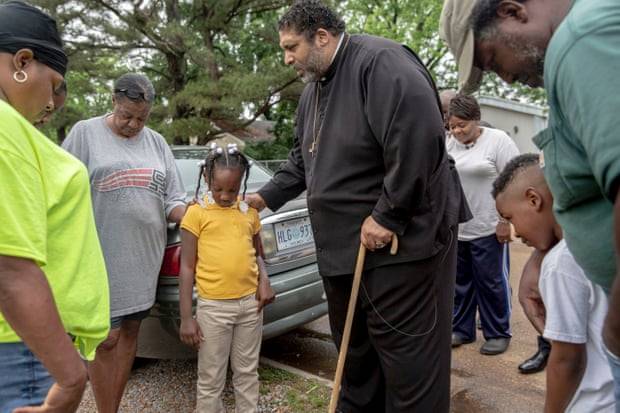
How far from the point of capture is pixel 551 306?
62.4 inches

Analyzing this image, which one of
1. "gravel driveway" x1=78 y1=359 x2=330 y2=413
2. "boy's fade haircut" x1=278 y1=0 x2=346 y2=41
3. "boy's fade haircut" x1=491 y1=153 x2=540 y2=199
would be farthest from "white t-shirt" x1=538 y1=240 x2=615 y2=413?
"gravel driveway" x1=78 y1=359 x2=330 y2=413

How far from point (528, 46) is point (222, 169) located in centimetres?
183

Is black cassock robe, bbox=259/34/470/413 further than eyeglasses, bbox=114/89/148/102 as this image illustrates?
No

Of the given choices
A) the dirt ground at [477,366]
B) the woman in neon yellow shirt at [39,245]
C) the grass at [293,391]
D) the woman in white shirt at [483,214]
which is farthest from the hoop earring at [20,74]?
the woman in white shirt at [483,214]

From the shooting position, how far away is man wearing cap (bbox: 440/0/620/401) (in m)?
0.92

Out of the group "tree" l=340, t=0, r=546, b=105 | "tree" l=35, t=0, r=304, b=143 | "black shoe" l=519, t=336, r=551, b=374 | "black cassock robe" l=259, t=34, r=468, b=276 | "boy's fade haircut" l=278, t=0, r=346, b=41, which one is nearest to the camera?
"black cassock robe" l=259, t=34, r=468, b=276

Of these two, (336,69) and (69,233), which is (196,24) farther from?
(69,233)

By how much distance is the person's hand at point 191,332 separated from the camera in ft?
9.03

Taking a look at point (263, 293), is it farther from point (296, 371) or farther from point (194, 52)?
point (194, 52)

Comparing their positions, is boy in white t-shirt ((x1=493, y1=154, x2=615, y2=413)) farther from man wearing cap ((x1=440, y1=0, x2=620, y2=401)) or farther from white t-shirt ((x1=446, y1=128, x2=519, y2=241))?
white t-shirt ((x1=446, y1=128, x2=519, y2=241))

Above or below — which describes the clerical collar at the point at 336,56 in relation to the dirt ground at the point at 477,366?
above

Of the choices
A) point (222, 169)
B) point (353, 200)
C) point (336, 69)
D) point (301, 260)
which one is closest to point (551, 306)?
point (353, 200)

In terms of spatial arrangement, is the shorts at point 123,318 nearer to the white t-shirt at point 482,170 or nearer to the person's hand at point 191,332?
the person's hand at point 191,332

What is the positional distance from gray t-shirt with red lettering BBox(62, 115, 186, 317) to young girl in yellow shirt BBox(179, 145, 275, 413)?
0.60 ft
